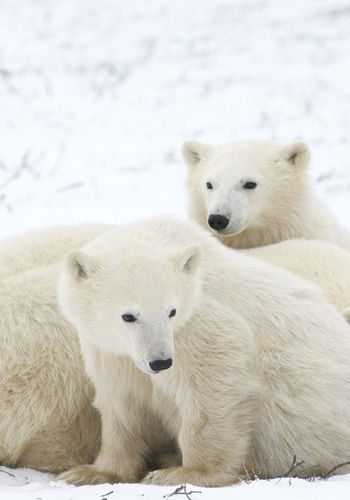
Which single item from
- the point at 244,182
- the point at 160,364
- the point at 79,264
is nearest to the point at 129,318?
the point at 160,364

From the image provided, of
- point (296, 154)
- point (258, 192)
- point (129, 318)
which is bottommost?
point (129, 318)

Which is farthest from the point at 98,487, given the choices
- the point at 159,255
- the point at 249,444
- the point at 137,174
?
the point at 137,174

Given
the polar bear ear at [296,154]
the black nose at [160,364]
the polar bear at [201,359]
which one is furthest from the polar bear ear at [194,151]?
the black nose at [160,364]

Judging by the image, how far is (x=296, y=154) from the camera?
6.41 meters

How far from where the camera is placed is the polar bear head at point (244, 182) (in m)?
5.96

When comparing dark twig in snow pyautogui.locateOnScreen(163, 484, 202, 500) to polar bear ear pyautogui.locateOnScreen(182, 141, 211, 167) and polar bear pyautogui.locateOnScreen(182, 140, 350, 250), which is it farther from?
polar bear ear pyautogui.locateOnScreen(182, 141, 211, 167)

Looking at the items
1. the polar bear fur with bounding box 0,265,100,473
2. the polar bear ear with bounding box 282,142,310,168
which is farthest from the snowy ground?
the polar bear fur with bounding box 0,265,100,473

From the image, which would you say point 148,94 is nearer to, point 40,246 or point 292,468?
point 40,246

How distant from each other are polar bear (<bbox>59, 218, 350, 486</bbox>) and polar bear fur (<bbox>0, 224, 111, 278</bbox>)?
0.86 meters

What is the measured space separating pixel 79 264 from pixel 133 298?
13.8 inches

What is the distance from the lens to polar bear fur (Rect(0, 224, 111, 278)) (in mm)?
5190

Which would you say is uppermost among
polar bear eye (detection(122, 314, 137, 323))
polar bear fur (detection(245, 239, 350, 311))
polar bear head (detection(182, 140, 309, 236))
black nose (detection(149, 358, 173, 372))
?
polar bear head (detection(182, 140, 309, 236))

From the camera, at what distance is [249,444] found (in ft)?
14.2

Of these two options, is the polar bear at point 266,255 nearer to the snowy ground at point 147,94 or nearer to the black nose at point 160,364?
the black nose at point 160,364
